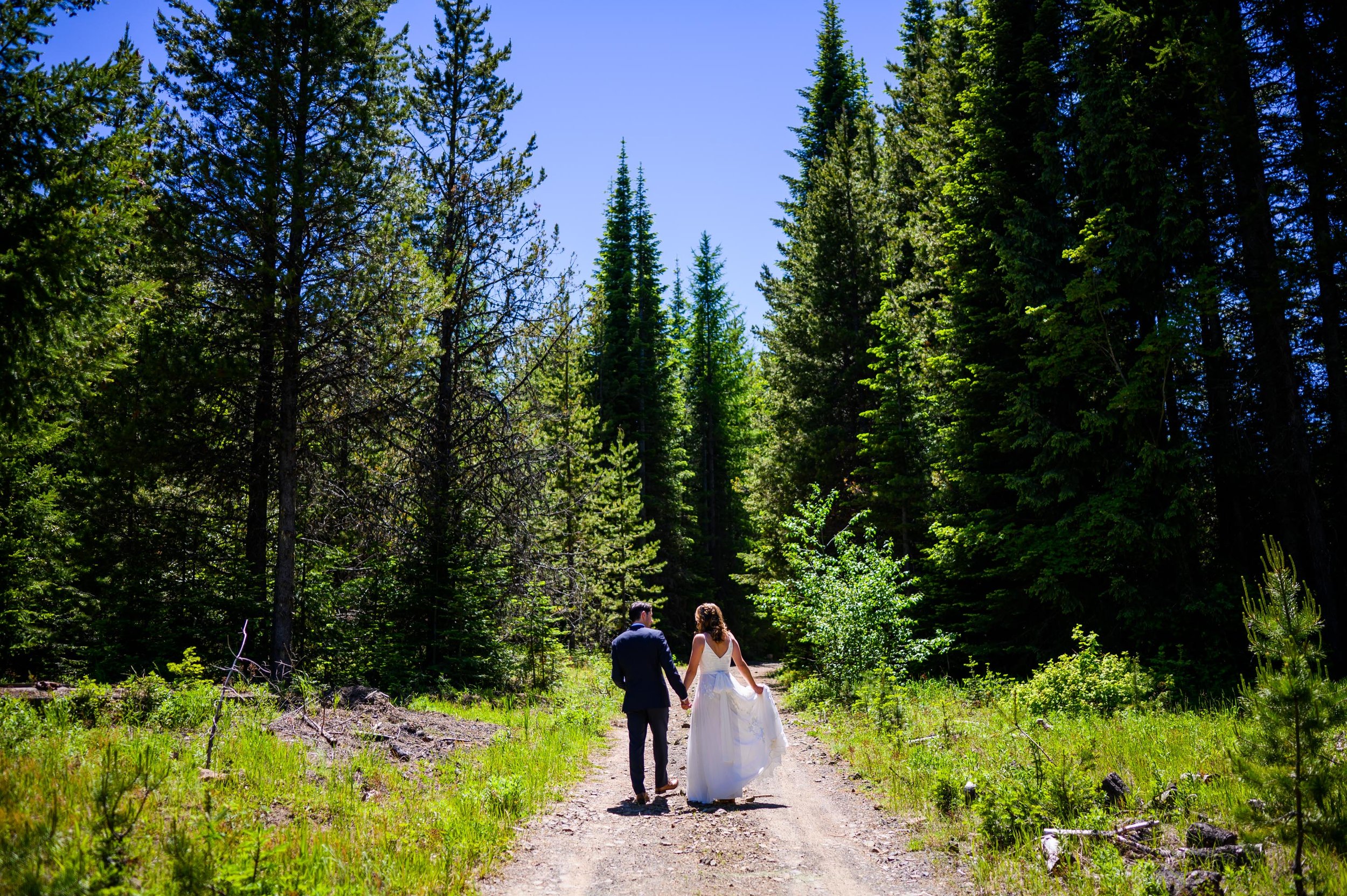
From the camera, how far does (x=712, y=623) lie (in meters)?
8.65

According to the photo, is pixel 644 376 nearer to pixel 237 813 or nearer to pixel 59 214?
pixel 59 214

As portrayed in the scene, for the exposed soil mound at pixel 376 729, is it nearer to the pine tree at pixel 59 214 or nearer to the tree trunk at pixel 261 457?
the tree trunk at pixel 261 457

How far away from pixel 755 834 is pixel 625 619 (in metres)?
23.1

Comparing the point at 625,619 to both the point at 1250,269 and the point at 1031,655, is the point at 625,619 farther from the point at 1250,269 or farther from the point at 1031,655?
the point at 1250,269

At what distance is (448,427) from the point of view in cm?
1576

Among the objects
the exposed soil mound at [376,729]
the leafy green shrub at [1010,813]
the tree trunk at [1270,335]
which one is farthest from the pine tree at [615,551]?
the leafy green shrub at [1010,813]

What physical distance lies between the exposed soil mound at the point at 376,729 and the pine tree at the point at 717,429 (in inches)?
1158

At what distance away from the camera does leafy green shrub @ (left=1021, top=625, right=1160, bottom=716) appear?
1055cm

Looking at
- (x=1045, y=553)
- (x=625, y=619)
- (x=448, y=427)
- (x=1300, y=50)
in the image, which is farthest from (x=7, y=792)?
(x=625, y=619)

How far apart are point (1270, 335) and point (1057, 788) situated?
1117 cm

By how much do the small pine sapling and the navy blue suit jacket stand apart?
5.32 m

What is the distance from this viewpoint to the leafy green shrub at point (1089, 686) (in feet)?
34.6

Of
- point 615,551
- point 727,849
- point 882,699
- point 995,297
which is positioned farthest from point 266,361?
point 995,297

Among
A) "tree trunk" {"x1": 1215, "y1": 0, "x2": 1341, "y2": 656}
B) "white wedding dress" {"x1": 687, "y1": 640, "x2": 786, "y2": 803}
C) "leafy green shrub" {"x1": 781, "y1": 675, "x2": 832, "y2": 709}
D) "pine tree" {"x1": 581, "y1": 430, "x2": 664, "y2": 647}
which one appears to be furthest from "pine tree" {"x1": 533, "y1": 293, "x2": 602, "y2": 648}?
"tree trunk" {"x1": 1215, "y1": 0, "x2": 1341, "y2": 656}
